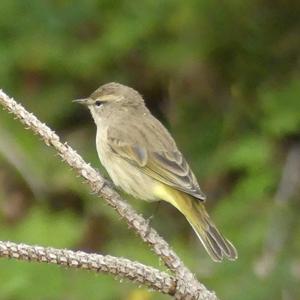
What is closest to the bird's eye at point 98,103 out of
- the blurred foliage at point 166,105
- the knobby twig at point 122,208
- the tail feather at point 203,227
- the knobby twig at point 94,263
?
the tail feather at point 203,227

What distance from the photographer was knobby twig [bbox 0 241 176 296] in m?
3.16

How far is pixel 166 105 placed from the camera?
27.5 ft

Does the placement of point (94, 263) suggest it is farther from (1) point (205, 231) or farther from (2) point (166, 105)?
(2) point (166, 105)

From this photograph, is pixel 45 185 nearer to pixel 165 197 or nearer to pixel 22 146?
pixel 22 146

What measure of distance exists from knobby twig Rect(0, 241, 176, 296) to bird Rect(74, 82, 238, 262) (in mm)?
1210

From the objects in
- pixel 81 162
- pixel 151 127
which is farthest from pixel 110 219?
pixel 81 162

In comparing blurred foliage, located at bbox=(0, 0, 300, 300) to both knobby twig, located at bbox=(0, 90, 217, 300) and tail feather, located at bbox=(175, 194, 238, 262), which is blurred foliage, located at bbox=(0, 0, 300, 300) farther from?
knobby twig, located at bbox=(0, 90, 217, 300)

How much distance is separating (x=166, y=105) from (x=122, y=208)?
4857 millimetres

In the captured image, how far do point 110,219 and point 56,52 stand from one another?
139cm

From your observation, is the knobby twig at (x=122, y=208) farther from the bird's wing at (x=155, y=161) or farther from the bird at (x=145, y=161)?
the bird's wing at (x=155, y=161)

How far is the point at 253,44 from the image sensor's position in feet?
25.3

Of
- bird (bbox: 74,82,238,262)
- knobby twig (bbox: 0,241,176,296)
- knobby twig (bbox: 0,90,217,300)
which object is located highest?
bird (bbox: 74,82,238,262)

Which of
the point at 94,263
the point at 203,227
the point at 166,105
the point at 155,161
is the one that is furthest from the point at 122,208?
the point at 166,105

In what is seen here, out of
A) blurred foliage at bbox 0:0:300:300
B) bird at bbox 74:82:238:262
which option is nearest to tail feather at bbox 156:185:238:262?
bird at bbox 74:82:238:262
